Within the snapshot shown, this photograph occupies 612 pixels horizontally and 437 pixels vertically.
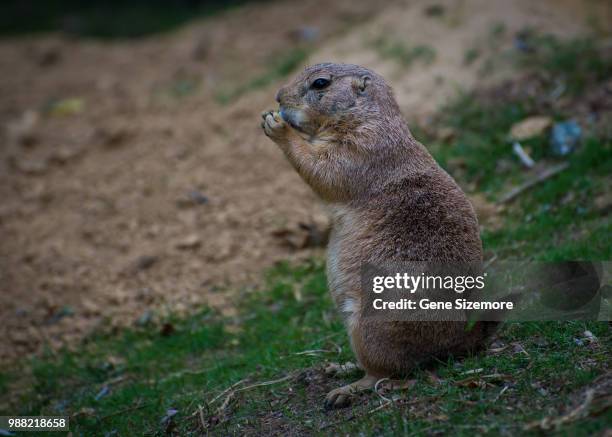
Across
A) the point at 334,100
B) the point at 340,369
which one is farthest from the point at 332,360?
the point at 334,100

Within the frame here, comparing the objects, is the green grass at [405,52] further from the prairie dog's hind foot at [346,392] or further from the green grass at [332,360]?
the prairie dog's hind foot at [346,392]

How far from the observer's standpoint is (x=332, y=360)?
5.14m

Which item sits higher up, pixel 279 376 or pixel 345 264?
pixel 345 264

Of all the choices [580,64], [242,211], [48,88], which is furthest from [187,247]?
[48,88]

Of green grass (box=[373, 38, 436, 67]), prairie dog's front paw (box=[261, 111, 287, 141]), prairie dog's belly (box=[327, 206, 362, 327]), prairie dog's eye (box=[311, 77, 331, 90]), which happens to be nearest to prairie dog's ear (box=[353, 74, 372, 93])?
prairie dog's eye (box=[311, 77, 331, 90])

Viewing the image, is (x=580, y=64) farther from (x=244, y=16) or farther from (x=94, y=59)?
(x=94, y=59)

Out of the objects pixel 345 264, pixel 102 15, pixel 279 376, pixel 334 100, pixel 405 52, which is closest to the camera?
pixel 345 264

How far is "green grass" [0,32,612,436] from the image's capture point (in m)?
3.91

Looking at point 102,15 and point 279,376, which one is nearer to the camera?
point 279,376

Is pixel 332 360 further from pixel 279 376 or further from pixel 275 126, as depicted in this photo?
pixel 275 126

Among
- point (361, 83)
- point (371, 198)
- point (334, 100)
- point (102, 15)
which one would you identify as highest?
point (102, 15)

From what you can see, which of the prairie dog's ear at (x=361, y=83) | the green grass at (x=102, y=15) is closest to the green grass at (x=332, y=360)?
the prairie dog's ear at (x=361, y=83)

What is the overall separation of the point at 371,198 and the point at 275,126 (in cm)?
86

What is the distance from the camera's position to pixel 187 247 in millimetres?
7746
